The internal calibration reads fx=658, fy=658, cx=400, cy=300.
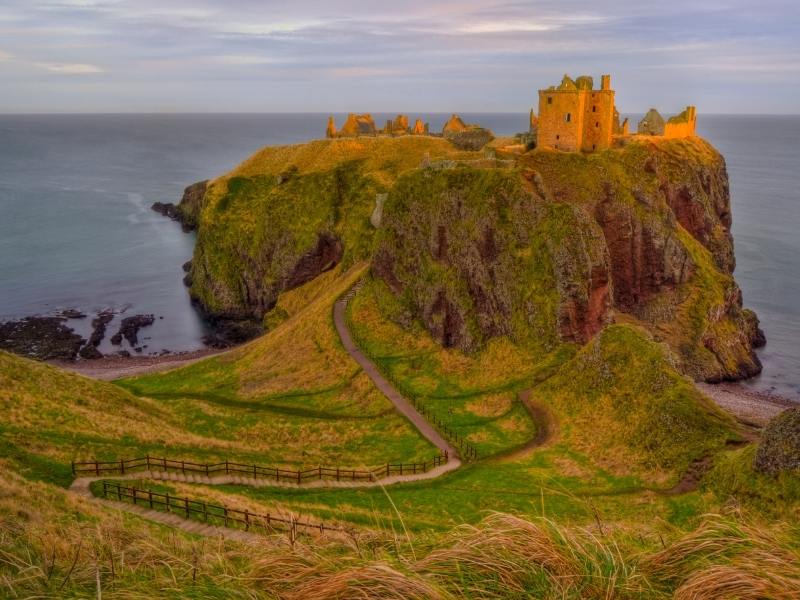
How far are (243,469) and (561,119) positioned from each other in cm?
5877

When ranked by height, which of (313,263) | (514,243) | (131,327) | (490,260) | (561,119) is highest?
(561,119)

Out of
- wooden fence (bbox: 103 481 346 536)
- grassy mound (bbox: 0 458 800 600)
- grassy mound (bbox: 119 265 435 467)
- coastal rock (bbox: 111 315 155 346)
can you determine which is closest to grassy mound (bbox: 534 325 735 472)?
grassy mound (bbox: 119 265 435 467)

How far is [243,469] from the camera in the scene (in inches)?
1487

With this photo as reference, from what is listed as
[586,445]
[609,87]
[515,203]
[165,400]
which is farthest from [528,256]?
[165,400]

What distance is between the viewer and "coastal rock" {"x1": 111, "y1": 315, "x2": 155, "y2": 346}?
300 feet

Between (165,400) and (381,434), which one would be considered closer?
(381,434)

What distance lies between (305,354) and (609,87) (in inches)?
1898

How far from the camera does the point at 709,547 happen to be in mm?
7742

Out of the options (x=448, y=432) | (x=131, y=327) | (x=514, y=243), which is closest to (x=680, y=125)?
(x=514, y=243)

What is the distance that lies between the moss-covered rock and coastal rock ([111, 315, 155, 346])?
263 feet

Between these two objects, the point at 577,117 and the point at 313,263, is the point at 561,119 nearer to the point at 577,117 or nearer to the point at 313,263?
the point at 577,117

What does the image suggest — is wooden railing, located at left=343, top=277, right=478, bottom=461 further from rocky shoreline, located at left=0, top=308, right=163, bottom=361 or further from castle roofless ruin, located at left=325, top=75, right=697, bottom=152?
rocky shoreline, located at left=0, top=308, right=163, bottom=361

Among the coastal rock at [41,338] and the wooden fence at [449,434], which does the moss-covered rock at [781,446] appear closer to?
the wooden fence at [449,434]

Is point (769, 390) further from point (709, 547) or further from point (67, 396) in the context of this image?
point (709, 547)
